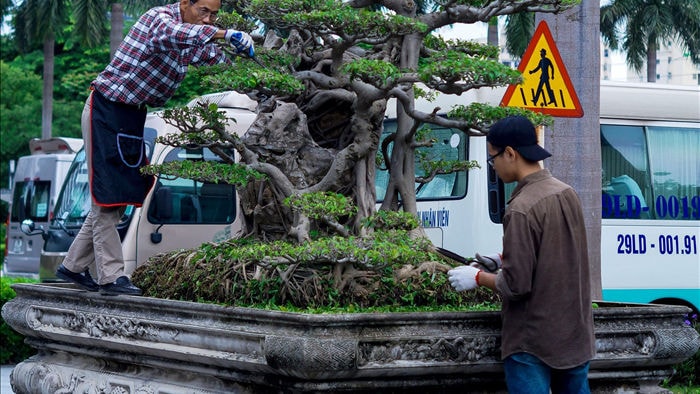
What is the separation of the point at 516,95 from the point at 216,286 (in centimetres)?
251

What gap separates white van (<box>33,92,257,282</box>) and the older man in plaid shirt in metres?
6.76

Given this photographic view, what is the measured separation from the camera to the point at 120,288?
6648mm

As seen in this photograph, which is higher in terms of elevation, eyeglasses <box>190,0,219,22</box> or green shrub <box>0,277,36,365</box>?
eyeglasses <box>190,0,219,22</box>

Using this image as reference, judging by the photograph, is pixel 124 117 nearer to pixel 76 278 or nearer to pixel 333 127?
pixel 76 278

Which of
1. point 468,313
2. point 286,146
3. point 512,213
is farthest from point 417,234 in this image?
point 512,213

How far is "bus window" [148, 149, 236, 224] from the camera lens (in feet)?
46.9

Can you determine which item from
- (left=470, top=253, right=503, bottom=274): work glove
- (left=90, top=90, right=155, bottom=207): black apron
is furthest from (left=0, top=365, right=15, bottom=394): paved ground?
(left=470, top=253, right=503, bottom=274): work glove

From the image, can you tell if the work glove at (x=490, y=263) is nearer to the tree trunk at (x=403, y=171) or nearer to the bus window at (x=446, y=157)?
the tree trunk at (x=403, y=171)

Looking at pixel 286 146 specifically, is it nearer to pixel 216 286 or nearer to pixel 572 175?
pixel 216 286

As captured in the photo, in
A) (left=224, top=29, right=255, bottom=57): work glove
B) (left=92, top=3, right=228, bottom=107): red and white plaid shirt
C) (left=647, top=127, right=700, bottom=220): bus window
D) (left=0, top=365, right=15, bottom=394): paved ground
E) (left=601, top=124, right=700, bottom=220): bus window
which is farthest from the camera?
(left=647, top=127, right=700, bottom=220): bus window

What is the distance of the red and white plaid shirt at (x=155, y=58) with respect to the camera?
6090 mm

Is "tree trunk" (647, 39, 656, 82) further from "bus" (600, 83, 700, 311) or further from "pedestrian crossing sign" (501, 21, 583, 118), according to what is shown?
"pedestrian crossing sign" (501, 21, 583, 118)

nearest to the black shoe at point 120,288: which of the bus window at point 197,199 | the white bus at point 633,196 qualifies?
the white bus at point 633,196

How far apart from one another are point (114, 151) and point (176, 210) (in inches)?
305
